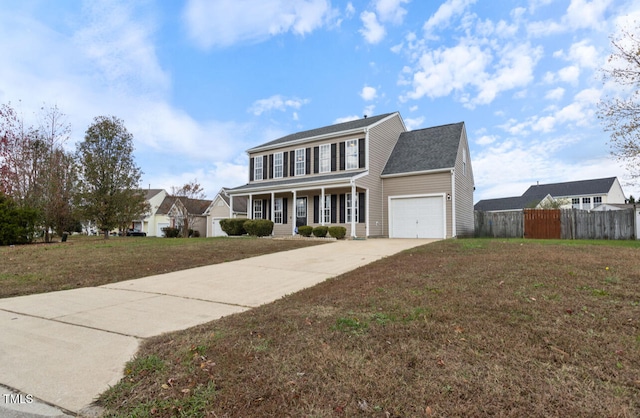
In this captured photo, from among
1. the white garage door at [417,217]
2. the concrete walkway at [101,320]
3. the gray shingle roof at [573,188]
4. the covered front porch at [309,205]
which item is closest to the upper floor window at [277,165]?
the covered front porch at [309,205]

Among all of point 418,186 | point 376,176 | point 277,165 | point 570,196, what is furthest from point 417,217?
point 570,196

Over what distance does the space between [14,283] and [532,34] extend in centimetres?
1627

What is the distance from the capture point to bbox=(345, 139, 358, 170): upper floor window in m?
19.3

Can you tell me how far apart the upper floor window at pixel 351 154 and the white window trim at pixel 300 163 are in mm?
3202

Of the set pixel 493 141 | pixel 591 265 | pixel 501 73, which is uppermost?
pixel 501 73

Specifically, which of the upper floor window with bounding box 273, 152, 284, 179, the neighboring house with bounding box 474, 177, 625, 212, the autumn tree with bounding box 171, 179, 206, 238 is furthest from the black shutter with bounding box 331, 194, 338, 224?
the neighboring house with bounding box 474, 177, 625, 212

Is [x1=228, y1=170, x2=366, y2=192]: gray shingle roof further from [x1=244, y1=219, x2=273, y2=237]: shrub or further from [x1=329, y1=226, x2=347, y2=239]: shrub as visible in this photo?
[x1=329, y1=226, x2=347, y2=239]: shrub

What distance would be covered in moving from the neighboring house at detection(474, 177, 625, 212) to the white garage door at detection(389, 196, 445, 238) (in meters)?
29.4

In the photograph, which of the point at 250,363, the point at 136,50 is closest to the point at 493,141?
the point at 136,50

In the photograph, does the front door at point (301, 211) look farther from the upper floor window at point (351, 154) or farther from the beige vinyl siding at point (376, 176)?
the beige vinyl siding at point (376, 176)

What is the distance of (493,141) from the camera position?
1803 cm

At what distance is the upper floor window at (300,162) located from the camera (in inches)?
852

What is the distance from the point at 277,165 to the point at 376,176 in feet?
24.1

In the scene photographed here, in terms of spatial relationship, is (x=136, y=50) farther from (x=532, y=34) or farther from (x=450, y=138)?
(x=450, y=138)
